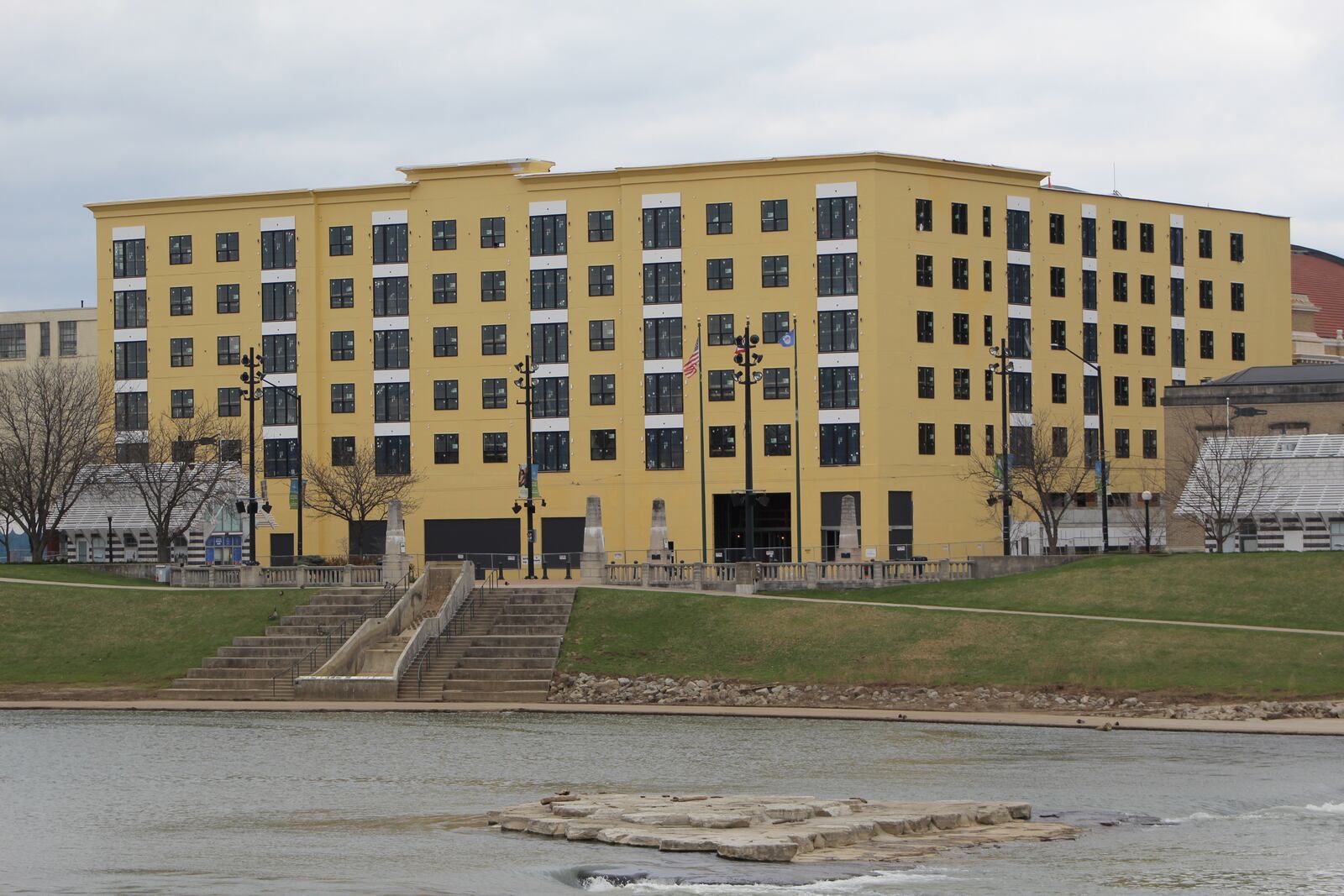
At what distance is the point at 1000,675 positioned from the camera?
5675 cm

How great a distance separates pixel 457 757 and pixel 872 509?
55.6 m

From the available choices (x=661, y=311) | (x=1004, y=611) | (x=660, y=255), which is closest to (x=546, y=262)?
(x=660, y=255)

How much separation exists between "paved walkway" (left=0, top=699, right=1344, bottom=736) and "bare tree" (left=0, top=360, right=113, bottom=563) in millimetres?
31019

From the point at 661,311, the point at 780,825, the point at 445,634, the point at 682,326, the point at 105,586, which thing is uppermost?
the point at 661,311

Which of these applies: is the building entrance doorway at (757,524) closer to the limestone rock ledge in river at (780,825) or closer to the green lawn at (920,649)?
the green lawn at (920,649)

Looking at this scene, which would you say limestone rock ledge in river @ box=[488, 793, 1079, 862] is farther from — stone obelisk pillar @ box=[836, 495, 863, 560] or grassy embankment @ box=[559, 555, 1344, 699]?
stone obelisk pillar @ box=[836, 495, 863, 560]

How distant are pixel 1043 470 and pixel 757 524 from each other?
51.7 ft

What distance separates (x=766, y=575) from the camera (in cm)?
7169

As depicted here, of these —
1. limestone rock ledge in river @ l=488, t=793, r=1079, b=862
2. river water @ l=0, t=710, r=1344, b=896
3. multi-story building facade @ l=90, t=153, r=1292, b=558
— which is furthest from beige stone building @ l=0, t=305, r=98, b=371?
limestone rock ledge in river @ l=488, t=793, r=1079, b=862

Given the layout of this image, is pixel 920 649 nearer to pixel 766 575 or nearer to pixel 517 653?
pixel 766 575

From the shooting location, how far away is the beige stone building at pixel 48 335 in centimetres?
13650

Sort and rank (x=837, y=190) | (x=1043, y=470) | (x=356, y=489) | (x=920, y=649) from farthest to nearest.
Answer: (x=837, y=190) < (x=356, y=489) < (x=1043, y=470) < (x=920, y=649)

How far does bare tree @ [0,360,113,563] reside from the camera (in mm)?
89250

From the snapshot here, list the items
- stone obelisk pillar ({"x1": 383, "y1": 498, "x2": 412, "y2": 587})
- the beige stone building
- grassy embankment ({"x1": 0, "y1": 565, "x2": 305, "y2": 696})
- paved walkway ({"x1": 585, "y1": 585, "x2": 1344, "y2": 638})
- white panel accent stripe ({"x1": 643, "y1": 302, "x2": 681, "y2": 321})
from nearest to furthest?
1. paved walkway ({"x1": 585, "y1": 585, "x2": 1344, "y2": 638})
2. grassy embankment ({"x1": 0, "y1": 565, "x2": 305, "y2": 696})
3. stone obelisk pillar ({"x1": 383, "y1": 498, "x2": 412, "y2": 587})
4. white panel accent stripe ({"x1": 643, "y1": 302, "x2": 681, "y2": 321})
5. the beige stone building
